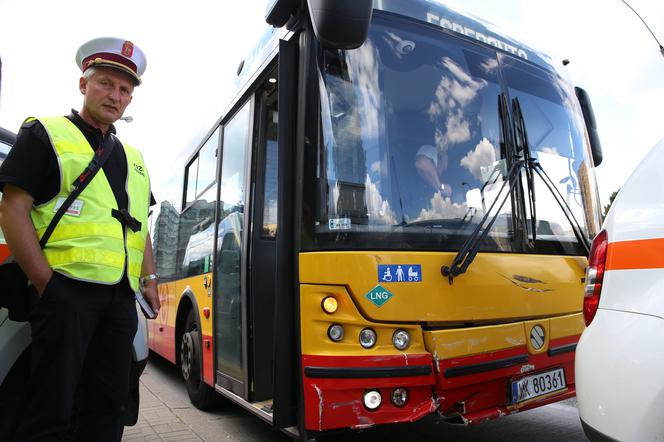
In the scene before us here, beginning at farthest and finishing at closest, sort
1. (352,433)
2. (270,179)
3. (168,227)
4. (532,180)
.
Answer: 1. (168,227)
2. (270,179)
3. (352,433)
4. (532,180)

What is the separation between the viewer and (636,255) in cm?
186

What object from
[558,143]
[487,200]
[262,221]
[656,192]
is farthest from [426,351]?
[558,143]

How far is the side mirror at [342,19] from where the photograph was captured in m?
2.51

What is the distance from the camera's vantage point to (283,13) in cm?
319

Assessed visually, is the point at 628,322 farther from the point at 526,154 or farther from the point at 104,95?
the point at 104,95

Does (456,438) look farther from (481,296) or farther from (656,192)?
(656,192)

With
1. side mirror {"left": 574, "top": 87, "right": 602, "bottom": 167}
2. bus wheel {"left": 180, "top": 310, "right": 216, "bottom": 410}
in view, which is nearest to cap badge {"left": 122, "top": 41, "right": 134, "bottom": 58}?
bus wheel {"left": 180, "top": 310, "right": 216, "bottom": 410}

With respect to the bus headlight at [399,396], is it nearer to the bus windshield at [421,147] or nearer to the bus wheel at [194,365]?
the bus windshield at [421,147]


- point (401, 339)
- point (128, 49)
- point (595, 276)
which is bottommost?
point (401, 339)

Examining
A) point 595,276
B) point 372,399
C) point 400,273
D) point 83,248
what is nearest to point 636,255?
point 595,276

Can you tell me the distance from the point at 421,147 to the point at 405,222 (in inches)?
19.7

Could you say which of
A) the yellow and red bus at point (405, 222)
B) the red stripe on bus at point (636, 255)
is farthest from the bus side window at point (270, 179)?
the red stripe on bus at point (636, 255)

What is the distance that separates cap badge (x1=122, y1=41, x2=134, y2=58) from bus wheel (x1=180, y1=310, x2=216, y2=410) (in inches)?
119

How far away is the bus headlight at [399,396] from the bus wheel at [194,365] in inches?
98.8
